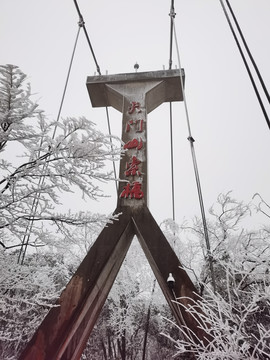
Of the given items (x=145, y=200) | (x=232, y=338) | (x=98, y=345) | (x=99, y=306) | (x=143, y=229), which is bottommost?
(x=98, y=345)

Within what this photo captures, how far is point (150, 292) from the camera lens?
13633 millimetres

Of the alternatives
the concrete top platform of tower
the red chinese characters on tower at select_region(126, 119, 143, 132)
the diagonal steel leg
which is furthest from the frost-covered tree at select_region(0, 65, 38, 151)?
the concrete top platform of tower

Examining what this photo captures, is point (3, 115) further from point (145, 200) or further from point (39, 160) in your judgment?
point (145, 200)

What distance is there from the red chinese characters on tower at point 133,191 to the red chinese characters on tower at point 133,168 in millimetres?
367

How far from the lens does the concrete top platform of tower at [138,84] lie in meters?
9.81

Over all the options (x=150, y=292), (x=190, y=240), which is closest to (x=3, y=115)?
(x=190, y=240)

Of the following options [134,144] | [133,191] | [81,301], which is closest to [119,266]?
[81,301]

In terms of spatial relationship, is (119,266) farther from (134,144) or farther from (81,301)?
(134,144)

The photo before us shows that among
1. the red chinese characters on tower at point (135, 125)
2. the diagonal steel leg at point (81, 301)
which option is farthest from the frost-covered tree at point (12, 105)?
the red chinese characters on tower at point (135, 125)

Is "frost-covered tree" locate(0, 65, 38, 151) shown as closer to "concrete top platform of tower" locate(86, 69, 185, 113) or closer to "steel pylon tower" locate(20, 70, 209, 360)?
"steel pylon tower" locate(20, 70, 209, 360)

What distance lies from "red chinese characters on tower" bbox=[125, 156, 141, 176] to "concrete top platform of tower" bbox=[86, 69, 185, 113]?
329 centimetres

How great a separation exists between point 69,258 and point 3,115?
11.5 meters

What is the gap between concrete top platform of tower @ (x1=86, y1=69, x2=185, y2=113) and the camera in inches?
386

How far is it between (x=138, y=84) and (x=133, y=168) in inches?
166
